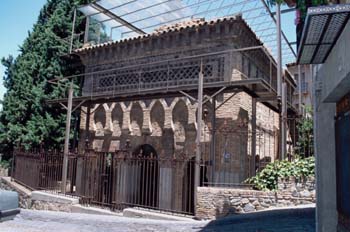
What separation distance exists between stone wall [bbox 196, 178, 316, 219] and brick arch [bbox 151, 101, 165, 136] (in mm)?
4582

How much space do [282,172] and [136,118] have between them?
7.05m

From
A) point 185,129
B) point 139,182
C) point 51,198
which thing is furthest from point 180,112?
point 51,198

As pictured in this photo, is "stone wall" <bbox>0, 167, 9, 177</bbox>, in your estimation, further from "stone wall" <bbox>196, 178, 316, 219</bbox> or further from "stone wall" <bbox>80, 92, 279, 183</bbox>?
"stone wall" <bbox>196, 178, 316, 219</bbox>

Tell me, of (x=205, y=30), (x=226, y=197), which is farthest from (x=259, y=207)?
(x=205, y=30)

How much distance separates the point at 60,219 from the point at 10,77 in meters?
13.7

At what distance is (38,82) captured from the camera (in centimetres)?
1855

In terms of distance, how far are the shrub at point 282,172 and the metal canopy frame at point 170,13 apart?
669 centimetres

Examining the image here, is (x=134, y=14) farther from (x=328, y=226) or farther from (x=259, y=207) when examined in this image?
(x=328, y=226)

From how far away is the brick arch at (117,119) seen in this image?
48.6ft

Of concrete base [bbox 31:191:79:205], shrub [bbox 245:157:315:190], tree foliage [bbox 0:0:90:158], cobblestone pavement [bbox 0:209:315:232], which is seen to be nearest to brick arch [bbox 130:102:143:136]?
concrete base [bbox 31:191:79:205]

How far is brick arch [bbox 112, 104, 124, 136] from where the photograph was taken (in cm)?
1482

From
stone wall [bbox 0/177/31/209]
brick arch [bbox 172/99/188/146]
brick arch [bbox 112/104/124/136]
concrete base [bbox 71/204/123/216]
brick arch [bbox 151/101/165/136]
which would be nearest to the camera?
concrete base [bbox 71/204/123/216]

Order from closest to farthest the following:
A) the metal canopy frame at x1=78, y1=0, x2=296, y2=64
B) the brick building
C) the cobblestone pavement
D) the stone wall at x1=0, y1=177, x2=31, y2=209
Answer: the cobblestone pavement < the brick building < the stone wall at x1=0, y1=177, x2=31, y2=209 < the metal canopy frame at x1=78, y1=0, x2=296, y2=64

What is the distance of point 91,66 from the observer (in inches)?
637
